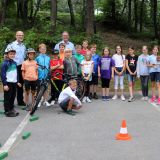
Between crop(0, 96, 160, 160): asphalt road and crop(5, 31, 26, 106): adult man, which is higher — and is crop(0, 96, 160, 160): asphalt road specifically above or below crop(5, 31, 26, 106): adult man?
below

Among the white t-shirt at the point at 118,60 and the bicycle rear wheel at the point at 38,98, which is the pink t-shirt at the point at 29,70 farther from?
the white t-shirt at the point at 118,60

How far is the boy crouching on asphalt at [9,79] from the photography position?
11.7 m

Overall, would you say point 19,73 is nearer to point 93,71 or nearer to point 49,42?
point 93,71

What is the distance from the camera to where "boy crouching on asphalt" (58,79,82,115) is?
38.9 feet

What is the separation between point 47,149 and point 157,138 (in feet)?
7.51

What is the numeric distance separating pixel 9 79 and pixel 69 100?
1.68 m

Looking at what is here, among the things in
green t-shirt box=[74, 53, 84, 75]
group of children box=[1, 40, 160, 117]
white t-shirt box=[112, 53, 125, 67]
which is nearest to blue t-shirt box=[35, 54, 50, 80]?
group of children box=[1, 40, 160, 117]

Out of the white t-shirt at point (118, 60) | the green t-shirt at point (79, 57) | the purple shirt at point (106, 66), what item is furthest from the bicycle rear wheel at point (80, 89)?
→ the white t-shirt at point (118, 60)

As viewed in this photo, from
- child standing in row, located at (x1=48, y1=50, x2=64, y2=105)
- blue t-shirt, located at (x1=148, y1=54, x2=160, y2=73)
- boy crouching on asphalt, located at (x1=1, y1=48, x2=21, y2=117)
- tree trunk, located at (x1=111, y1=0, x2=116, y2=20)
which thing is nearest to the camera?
boy crouching on asphalt, located at (x1=1, y1=48, x2=21, y2=117)

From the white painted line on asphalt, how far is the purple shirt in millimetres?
3814

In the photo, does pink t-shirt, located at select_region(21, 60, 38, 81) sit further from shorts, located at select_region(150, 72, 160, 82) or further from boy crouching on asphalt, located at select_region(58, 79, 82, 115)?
shorts, located at select_region(150, 72, 160, 82)

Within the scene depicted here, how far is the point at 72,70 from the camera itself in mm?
13539

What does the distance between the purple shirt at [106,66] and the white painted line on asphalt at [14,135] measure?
3.81 metres

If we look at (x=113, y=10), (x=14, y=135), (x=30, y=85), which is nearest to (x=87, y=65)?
(x=30, y=85)
